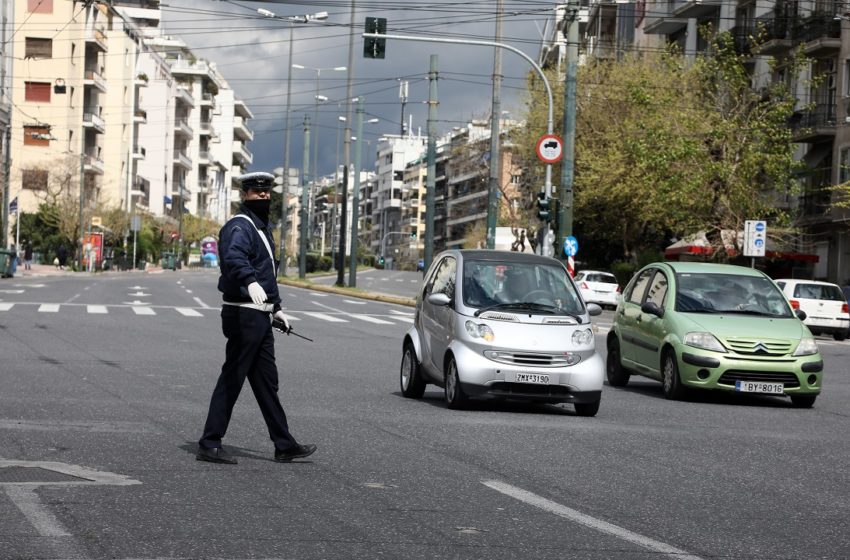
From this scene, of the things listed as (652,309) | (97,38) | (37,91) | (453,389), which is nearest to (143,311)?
(652,309)

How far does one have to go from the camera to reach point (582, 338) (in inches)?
569

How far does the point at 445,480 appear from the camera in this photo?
30.0 ft

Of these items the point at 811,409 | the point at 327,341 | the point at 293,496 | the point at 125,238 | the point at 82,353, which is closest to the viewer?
the point at 293,496

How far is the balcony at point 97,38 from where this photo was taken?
100 meters

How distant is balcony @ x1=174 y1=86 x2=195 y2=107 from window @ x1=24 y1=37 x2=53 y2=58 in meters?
38.9

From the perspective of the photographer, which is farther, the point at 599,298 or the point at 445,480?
the point at 599,298

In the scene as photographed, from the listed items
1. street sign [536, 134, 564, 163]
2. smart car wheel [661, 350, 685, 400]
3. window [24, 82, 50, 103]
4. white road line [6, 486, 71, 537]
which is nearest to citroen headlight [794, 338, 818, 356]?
smart car wheel [661, 350, 685, 400]

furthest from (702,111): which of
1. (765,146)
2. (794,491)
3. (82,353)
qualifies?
(794,491)

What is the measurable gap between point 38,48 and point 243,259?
3645 inches

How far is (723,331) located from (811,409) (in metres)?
1.34

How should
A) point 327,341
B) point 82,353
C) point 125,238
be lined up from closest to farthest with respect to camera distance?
point 82,353 < point 327,341 < point 125,238

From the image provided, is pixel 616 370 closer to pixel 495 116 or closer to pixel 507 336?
pixel 507 336

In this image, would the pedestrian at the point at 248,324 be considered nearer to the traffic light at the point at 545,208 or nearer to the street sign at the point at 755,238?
the traffic light at the point at 545,208

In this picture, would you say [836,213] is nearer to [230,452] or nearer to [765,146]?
[765,146]
